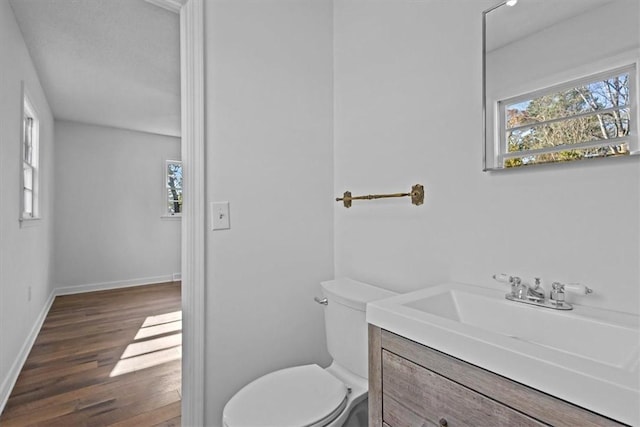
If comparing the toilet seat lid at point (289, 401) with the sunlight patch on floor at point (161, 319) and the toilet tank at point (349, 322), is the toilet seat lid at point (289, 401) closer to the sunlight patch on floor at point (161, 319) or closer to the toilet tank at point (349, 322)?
the toilet tank at point (349, 322)

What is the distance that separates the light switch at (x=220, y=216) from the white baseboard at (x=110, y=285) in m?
4.24

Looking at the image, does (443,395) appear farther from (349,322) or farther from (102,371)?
(102,371)

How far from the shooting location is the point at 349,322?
1.30 metres

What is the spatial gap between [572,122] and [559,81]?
13 cm

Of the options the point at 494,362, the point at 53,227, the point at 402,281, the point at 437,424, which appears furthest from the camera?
the point at 53,227

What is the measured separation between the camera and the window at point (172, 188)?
514cm

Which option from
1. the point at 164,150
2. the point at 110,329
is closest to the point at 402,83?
the point at 110,329

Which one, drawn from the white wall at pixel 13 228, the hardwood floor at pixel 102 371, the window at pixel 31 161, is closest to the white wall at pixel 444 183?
the hardwood floor at pixel 102 371

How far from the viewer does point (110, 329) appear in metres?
3.05

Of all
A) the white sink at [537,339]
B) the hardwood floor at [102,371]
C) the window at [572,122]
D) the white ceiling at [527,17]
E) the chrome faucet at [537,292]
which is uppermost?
the white ceiling at [527,17]

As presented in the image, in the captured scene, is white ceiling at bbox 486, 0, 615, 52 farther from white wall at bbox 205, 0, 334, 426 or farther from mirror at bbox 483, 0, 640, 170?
white wall at bbox 205, 0, 334, 426

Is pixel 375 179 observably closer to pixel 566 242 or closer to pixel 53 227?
pixel 566 242

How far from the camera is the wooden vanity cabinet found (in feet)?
1.90

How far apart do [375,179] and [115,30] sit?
2214mm
